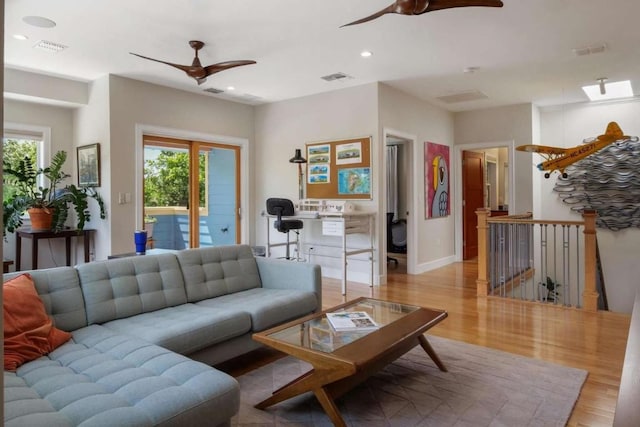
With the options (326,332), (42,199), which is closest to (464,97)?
(326,332)

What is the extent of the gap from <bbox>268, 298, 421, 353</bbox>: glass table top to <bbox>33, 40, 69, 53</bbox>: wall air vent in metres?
3.90

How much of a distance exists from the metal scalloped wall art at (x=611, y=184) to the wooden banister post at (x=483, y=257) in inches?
90.3

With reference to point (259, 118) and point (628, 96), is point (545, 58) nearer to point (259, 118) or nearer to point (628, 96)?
point (628, 96)

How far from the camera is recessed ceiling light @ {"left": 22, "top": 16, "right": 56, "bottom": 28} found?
11.6 feet

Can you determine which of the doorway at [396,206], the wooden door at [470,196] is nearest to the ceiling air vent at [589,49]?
the wooden door at [470,196]

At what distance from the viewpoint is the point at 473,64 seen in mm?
4812

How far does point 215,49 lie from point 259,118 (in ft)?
8.54

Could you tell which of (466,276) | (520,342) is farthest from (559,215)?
(520,342)

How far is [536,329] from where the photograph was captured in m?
3.67

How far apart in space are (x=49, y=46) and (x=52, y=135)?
1.74 metres

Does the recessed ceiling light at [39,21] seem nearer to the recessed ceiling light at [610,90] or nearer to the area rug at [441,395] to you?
the area rug at [441,395]

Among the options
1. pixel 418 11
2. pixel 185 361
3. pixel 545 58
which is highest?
pixel 545 58

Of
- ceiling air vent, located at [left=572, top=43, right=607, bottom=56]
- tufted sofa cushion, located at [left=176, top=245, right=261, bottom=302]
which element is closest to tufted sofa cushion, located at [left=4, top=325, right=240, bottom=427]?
tufted sofa cushion, located at [left=176, top=245, right=261, bottom=302]

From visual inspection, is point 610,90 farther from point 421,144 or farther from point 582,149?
point 421,144
